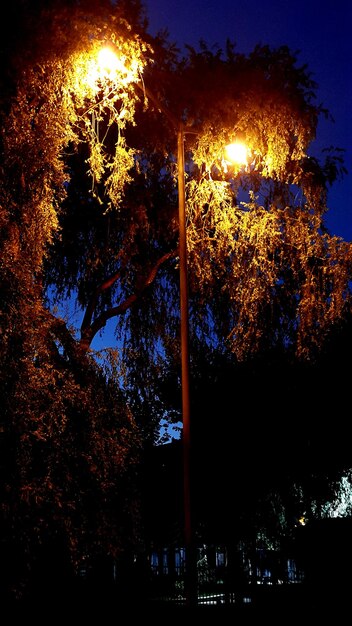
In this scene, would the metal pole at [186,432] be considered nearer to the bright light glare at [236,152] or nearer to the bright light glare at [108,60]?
the bright light glare at [236,152]

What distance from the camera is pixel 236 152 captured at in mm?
13500

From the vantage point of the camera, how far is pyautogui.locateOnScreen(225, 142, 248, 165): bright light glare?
13430 millimetres

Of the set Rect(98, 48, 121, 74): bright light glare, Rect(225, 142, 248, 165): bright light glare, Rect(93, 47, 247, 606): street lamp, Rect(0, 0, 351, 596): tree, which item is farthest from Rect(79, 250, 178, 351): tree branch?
Rect(98, 48, 121, 74): bright light glare

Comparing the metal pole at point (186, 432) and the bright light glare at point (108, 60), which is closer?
the bright light glare at point (108, 60)

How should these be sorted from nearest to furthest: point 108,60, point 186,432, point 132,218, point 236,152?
1. point 108,60
2. point 186,432
3. point 236,152
4. point 132,218

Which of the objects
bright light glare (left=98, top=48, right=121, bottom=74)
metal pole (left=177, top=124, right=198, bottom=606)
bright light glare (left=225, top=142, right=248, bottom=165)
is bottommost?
metal pole (left=177, top=124, right=198, bottom=606)

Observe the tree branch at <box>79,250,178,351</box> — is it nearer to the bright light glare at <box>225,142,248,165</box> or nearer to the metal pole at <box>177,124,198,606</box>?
the bright light glare at <box>225,142,248,165</box>

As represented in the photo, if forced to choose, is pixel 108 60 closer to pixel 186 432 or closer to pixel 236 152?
pixel 236 152

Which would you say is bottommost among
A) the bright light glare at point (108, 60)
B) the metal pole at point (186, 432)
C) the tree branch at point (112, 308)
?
the metal pole at point (186, 432)

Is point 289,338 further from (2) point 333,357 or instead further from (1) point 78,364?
(2) point 333,357

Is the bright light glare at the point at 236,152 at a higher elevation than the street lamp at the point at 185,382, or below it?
higher

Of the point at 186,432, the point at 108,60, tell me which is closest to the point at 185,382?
the point at 186,432

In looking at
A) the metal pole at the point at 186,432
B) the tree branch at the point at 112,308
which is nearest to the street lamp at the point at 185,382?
the metal pole at the point at 186,432

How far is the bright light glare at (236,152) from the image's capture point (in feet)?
44.1
